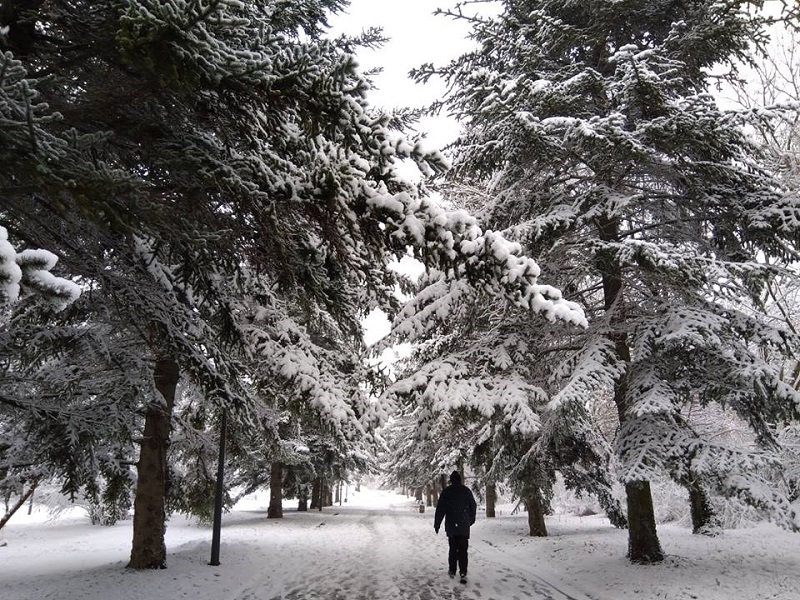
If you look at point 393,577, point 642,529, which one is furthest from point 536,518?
point 393,577

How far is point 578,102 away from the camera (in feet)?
33.4

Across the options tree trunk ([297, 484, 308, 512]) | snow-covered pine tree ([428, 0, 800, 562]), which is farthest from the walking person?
tree trunk ([297, 484, 308, 512])

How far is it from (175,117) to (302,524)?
1841cm

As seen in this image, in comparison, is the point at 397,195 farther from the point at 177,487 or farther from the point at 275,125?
the point at 177,487

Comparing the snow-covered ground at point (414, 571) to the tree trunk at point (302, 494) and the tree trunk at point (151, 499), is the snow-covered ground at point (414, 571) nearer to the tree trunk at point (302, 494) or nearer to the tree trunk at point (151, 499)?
the tree trunk at point (151, 499)

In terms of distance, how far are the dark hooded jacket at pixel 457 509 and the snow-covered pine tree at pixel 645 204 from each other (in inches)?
102

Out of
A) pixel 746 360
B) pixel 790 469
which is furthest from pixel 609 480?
pixel 746 360

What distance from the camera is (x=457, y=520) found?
8.68m

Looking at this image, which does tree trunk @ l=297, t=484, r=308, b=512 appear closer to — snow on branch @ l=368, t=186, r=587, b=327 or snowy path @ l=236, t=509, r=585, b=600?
snowy path @ l=236, t=509, r=585, b=600

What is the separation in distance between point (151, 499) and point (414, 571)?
4896mm

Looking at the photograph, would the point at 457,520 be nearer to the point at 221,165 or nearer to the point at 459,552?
the point at 459,552

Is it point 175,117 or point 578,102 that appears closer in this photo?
point 175,117

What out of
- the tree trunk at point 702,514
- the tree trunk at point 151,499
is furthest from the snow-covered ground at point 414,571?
the tree trunk at point 702,514

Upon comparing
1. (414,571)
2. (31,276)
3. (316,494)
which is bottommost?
(316,494)
